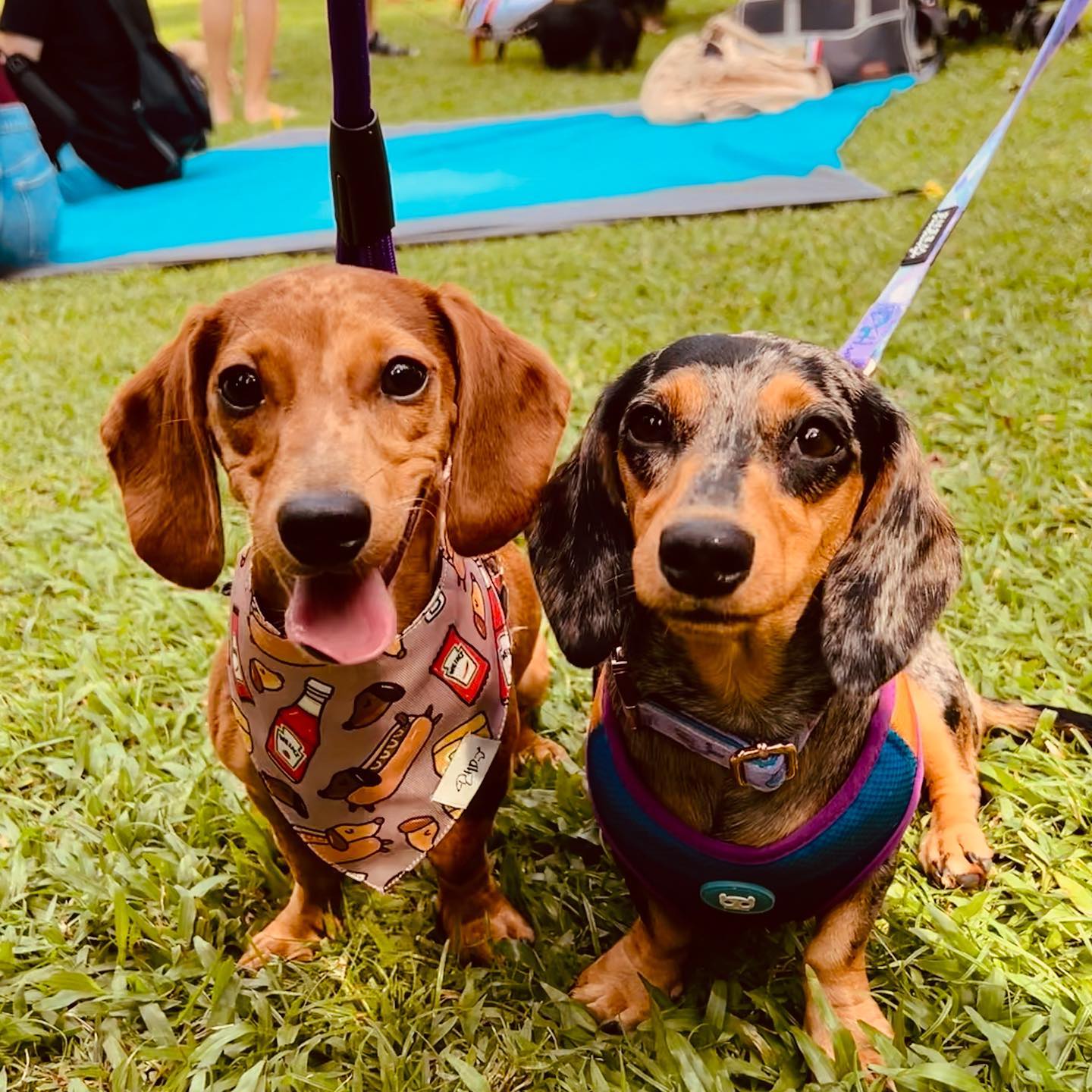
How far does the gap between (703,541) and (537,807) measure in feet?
4.49

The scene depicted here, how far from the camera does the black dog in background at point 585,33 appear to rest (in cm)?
1612

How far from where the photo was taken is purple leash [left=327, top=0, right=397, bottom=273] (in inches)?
82.7

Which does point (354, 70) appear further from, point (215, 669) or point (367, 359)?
point (215, 669)

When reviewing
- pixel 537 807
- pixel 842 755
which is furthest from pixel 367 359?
pixel 537 807

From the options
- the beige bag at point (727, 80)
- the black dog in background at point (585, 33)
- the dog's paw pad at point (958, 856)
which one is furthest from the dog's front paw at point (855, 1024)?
the black dog in background at point (585, 33)

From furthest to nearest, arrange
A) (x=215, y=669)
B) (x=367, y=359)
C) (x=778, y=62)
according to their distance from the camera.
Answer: (x=778, y=62) → (x=215, y=669) → (x=367, y=359)

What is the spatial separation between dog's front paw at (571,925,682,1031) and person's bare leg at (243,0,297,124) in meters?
10.9

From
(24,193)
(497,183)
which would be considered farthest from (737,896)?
(497,183)

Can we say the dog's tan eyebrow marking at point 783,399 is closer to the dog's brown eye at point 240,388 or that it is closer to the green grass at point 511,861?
the dog's brown eye at point 240,388

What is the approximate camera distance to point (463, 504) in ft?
→ 6.55

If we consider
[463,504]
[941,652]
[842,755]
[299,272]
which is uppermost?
[299,272]

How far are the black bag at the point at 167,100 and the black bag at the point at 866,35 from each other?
6.98 m

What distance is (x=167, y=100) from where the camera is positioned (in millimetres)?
9883

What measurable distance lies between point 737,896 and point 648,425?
0.89 m
